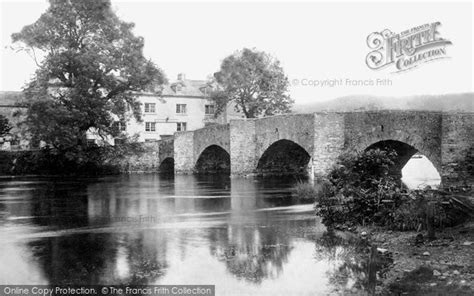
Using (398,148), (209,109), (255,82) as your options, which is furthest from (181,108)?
(398,148)

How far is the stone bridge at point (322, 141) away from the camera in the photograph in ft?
69.7

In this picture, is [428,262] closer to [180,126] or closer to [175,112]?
[175,112]

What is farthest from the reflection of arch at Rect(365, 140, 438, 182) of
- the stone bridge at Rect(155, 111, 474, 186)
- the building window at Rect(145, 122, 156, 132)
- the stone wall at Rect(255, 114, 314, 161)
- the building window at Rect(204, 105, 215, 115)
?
the building window at Rect(145, 122, 156, 132)

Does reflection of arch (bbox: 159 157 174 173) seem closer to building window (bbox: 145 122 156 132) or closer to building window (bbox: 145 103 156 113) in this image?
building window (bbox: 145 122 156 132)

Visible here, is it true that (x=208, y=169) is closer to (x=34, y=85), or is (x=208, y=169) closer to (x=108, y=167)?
(x=108, y=167)

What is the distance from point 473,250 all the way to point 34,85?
33040mm

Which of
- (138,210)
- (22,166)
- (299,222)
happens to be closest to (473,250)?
(299,222)

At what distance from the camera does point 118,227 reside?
1404 centimetres

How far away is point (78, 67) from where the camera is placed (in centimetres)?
3547

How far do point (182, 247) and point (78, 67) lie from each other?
27421mm

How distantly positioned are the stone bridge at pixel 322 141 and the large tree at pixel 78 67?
21.5ft

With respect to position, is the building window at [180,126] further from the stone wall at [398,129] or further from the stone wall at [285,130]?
the stone wall at [398,129]

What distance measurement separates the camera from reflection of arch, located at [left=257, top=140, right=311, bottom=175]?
3256cm

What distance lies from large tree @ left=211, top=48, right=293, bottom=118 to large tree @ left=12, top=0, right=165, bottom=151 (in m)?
10.8
